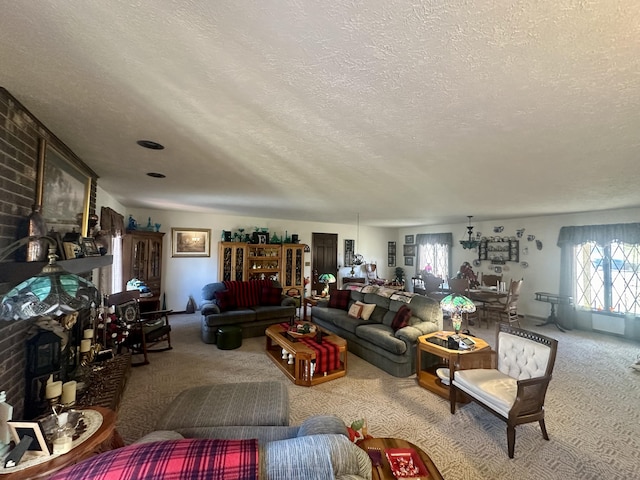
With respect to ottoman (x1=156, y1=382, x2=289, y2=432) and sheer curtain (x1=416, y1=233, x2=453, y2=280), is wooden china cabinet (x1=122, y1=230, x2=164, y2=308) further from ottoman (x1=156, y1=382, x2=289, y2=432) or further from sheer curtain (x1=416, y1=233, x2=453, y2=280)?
sheer curtain (x1=416, y1=233, x2=453, y2=280)

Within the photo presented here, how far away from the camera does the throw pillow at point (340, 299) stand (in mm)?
5070

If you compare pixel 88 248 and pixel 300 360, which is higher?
pixel 88 248

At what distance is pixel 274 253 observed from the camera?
275 inches

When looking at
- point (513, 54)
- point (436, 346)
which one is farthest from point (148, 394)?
point (513, 54)

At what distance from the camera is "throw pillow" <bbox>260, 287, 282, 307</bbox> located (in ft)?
17.8

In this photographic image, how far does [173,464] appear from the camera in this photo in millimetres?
872

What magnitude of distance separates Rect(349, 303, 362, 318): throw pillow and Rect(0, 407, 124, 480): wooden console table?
3380mm

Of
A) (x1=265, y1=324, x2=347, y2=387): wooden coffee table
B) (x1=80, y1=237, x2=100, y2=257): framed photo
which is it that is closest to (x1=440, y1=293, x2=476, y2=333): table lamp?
(x1=265, y1=324, x2=347, y2=387): wooden coffee table

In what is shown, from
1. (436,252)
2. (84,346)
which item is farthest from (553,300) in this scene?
(84,346)

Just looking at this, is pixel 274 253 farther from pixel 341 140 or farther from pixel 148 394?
pixel 341 140

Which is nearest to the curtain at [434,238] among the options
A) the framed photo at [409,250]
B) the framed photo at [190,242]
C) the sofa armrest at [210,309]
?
the framed photo at [409,250]

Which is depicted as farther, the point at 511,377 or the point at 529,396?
the point at 511,377

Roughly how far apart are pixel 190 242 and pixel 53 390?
4.91m

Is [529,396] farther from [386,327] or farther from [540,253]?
[540,253]
